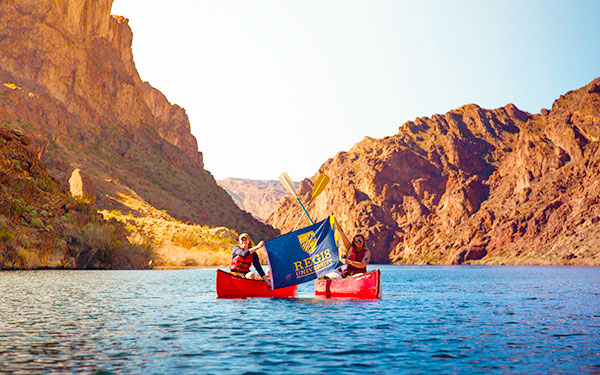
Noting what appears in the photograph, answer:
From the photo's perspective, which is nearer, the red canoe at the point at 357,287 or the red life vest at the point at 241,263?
the red canoe at the point at 357,287

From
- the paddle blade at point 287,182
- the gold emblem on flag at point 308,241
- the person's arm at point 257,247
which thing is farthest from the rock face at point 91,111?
the gold emblem on flag at point 308,241

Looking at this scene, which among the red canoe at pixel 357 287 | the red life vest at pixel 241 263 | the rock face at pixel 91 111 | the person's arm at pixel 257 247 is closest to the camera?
the person's arm at pixel 257 247

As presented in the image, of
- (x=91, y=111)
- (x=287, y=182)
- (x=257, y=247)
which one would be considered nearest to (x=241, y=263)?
(x=257, y=247)

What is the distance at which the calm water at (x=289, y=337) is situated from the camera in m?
11.8

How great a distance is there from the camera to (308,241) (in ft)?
84.5

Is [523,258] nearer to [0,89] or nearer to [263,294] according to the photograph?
[0,89]

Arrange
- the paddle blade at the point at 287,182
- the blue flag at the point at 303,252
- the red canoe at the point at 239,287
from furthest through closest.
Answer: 1. the paddle blade at the point at 287,182
2. the red canoe at the point at 239,287
3. the blue flag at the point at 303,252

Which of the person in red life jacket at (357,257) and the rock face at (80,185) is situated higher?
the rock face at (80,185)

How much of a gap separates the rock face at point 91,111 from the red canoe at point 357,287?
72.1m

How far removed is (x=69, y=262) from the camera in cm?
5559

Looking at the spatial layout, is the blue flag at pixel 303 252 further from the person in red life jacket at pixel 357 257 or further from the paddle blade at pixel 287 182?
the paddle blade at pixel 287 182

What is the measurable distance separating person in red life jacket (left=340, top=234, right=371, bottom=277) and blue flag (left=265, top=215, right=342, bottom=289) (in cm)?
63

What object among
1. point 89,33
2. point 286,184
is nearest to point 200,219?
point 89,33

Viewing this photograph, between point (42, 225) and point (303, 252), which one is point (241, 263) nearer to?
point (303, 252)
